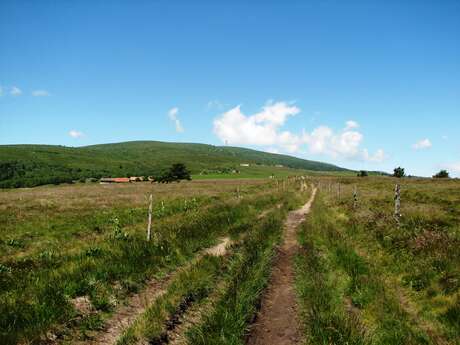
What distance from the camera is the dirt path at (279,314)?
6.17 metres

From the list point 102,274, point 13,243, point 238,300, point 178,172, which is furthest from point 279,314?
point 178,172

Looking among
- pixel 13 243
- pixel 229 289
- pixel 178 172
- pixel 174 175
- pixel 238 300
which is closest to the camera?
pixel 238 300

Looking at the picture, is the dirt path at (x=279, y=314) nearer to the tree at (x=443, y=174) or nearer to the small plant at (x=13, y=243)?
the small plant at (x=13, y=243)

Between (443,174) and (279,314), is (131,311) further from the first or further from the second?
(443,174)

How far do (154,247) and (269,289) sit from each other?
4795mm

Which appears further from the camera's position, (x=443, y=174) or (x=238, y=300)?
(x=443, y=174)

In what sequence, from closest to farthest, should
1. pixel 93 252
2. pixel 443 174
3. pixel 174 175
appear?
pixel 93 252, pixel 443 174, pixel 174 175

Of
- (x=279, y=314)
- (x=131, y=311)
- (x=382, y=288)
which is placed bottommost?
(x=131, y=311)

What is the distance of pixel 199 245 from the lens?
12.9 m

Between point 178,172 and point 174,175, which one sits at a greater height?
point 178,172

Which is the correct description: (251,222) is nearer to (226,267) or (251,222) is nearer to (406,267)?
(226,267)

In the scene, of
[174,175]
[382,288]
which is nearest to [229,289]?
[382,288]

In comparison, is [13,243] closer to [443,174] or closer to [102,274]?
[102,274]

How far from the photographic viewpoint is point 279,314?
23.5ft
